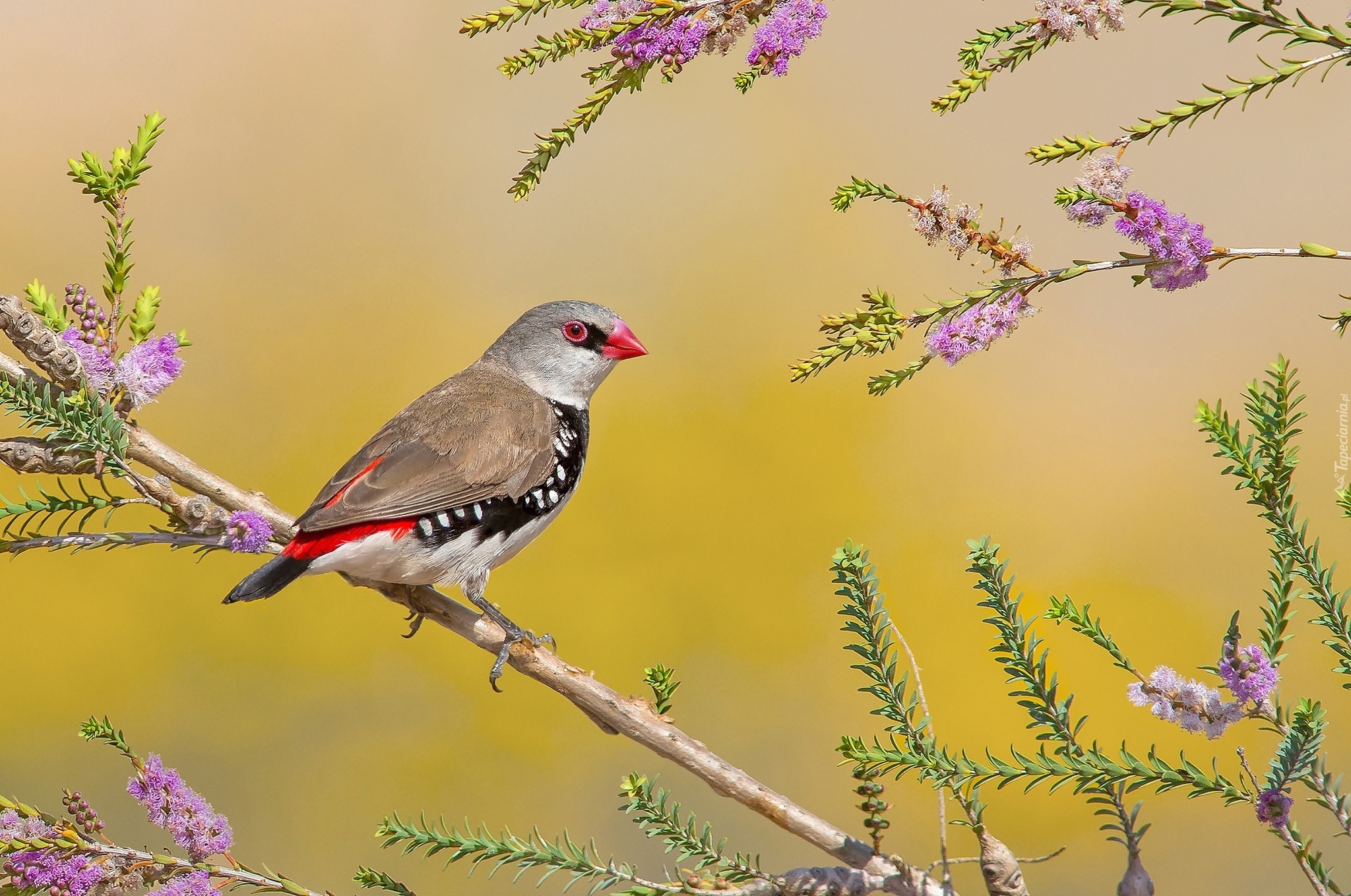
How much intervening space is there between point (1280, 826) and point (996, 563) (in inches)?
19.8

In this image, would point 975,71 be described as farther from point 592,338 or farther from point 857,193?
point 592,338

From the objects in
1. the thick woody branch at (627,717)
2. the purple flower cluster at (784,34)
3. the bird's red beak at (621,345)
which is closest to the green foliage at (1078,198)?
the purple flower cluster at (784,34)

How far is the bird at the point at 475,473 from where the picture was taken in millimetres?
2617

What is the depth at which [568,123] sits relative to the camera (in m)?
1.76

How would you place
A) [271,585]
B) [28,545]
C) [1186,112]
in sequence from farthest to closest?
1. [271,585]
2. [28,545]
3. [1186,112]

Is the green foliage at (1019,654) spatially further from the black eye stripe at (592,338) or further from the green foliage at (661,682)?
the black eye stripe at (592,338)

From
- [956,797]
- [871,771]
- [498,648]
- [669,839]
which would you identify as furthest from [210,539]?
[956,797]

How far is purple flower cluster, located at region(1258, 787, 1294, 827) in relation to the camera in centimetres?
149

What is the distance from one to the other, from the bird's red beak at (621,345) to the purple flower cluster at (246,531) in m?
1.73

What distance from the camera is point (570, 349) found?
3652 millimetres

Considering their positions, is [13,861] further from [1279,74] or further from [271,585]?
[1279,74]

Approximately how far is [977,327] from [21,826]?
64.2 inches

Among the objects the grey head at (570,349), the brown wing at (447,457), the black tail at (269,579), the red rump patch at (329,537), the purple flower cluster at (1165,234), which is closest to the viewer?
the purple flower cluster at (1165,234)

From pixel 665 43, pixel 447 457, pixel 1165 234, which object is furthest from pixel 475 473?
pixel 1165 234
